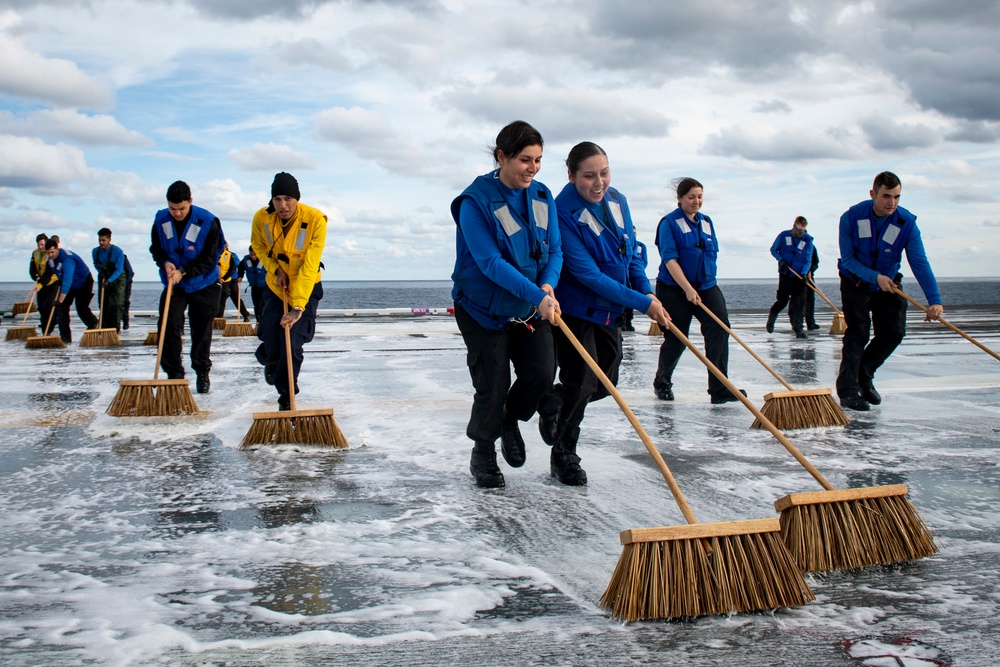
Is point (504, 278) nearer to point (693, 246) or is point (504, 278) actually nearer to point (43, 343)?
point (693, 246)

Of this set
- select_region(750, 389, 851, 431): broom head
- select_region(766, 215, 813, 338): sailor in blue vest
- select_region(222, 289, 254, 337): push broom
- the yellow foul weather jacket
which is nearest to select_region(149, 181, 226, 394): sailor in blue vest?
the yellow foul weather jacket

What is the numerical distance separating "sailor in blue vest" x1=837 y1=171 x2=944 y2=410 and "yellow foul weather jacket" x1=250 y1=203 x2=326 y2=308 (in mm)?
3814

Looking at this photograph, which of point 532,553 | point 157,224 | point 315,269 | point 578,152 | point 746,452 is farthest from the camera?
point 157,224

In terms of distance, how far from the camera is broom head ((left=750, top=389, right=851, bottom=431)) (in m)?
5.75

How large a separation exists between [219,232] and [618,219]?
398cm

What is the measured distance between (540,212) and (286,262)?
8.71ft

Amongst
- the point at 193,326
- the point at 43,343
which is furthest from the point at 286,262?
the point at 43,343

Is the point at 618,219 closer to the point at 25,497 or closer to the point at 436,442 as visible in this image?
the point at 436,442

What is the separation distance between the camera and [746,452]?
500cm

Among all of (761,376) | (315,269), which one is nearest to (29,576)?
(315,269)

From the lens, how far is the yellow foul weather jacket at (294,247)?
6.16m

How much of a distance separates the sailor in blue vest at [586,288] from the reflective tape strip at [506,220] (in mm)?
488

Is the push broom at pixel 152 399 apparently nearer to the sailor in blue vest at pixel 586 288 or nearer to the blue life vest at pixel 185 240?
the blue life vest at pixel 185 240

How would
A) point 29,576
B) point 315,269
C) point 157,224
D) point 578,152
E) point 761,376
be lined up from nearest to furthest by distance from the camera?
point 29,576, point 578,152, point 315,269, point 157,224, point 761,376
